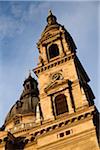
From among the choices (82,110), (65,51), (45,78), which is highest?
(65,51)

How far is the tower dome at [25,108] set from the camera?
1873 inches

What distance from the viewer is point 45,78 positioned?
125 feet

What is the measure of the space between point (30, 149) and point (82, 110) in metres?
5.45

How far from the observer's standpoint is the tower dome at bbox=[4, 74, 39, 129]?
156 feet

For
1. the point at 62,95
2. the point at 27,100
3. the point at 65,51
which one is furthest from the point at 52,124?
the point at 27,100

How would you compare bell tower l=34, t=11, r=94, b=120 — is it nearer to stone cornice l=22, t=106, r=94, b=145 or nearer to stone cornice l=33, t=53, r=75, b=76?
stone cornice l=33, t=53, r=75, b=76

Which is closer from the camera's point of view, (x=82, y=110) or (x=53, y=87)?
(x=82, y=110)

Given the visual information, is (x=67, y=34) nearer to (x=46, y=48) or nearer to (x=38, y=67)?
(x=46, y=48)

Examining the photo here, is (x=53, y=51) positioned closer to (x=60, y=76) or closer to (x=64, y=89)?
(x=60, y=76)

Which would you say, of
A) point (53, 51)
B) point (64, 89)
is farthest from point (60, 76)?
point (53, 51)

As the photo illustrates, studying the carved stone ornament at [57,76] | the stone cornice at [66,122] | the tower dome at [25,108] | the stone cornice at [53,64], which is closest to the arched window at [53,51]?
the stone cornice at [53,64]

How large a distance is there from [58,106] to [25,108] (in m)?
14.4

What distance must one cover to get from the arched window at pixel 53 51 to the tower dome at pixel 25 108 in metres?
8.98

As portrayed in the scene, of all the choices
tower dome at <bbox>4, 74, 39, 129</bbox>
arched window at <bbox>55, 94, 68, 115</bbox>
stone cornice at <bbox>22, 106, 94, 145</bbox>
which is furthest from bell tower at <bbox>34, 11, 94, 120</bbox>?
tower dome at <bbox>4, 74, 39, 129</bbox>
